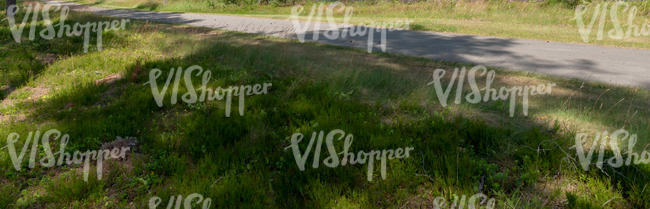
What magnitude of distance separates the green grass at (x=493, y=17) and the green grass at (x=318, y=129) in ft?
19.2

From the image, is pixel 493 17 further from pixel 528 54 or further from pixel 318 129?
pixel 318 129

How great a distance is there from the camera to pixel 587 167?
8.73ft

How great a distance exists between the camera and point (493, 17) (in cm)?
1459

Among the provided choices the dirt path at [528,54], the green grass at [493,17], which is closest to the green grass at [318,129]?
the dirt path at [528,54]

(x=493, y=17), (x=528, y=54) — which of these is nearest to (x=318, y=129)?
(x=528, y=54)

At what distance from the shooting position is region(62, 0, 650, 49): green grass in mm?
10461

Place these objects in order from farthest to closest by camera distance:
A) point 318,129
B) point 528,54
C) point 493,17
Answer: point 493,17, point 528,54, point 318,129

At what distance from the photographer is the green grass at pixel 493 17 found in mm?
10461

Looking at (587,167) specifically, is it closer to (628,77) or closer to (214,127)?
(214,127)

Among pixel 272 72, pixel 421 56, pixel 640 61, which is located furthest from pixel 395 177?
pixel 640 61

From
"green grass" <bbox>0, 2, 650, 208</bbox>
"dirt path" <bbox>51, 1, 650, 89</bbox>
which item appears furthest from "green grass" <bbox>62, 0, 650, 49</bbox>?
"green grass" <bbox>0, 2, 650, 208</bbox>

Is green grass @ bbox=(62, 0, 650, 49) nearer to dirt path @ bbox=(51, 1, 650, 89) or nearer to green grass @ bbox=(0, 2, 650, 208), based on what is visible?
dirt path @ bbox=(51, 1, 650, 89)

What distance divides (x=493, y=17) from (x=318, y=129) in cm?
1368

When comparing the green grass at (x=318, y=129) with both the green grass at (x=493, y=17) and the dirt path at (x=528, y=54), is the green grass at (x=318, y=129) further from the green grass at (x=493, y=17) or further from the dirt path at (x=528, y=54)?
the green grass at (x=493, y=17)
